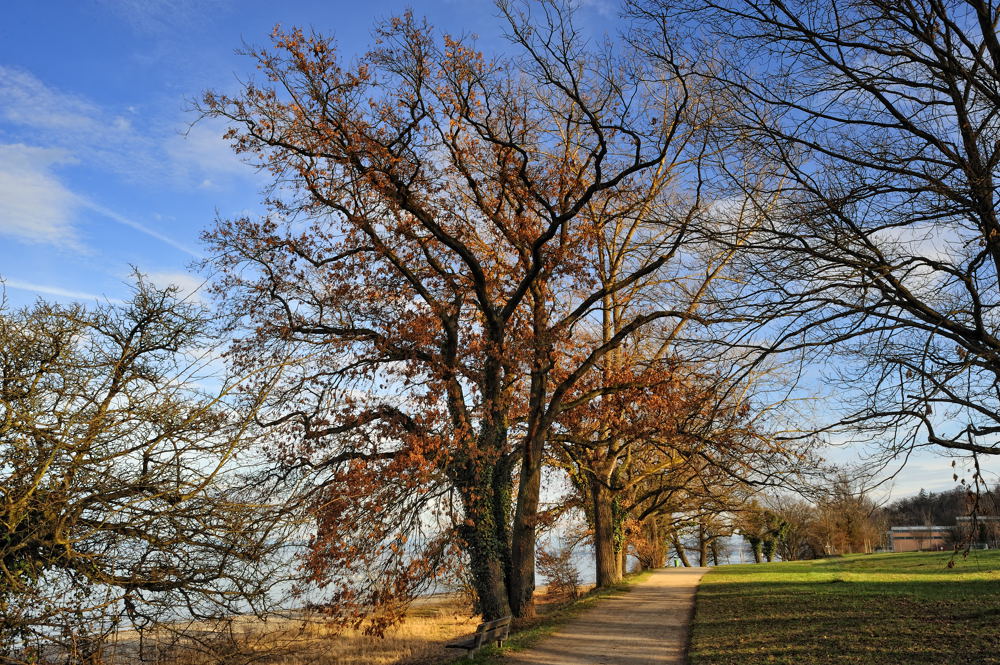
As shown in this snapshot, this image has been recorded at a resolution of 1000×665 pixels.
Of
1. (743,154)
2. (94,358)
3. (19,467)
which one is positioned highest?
(743,154)

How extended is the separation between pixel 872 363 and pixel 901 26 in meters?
3.91

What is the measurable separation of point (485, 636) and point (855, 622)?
19.8ft

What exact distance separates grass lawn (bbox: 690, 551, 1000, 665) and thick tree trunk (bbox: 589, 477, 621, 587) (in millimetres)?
3462

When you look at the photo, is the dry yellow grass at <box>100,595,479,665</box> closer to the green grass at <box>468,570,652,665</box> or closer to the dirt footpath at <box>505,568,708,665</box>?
the green grass at <box>468,570,652,665</box>

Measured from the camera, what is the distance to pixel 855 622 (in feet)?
36.2

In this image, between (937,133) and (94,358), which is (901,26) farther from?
(94,358)

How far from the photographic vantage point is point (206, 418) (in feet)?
15.4

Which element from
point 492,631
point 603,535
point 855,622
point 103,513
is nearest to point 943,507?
point 603,535

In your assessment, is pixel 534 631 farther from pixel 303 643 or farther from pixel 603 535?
pixel 603 535

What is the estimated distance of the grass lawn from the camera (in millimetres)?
8875

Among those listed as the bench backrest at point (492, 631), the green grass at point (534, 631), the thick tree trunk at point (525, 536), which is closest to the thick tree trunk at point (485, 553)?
the thick tree trunk at point (525, 536)

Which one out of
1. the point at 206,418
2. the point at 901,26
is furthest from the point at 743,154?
the point at 206,418

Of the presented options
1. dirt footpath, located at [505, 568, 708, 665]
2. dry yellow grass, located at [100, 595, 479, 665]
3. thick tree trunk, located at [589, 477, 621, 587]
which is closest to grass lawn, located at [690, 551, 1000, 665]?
dirt footpath, located at [505, 568, 708, 665]

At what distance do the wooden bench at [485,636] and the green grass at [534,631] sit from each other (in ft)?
0.40
